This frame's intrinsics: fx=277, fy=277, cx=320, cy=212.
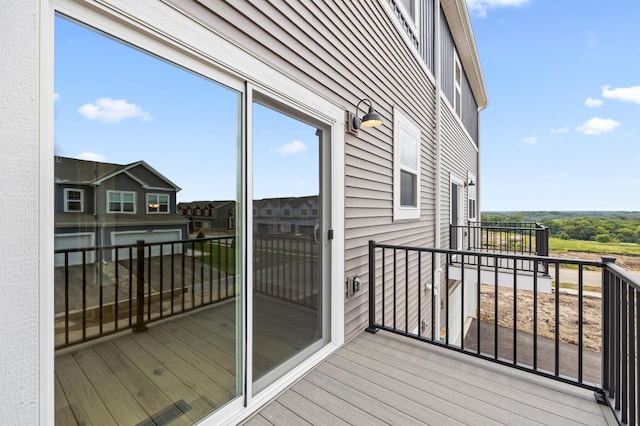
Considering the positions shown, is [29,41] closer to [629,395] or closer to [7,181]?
[7,181]

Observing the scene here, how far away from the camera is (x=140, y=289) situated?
1.39m

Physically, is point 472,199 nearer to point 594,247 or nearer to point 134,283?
point 594,247

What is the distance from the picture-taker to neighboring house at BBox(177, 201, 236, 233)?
1457 mm

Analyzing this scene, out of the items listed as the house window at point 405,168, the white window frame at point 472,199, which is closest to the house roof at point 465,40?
the white window frame at point 472,199

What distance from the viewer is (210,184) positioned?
4.96ft

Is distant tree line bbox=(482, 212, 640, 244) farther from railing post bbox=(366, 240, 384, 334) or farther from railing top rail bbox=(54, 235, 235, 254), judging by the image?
railing top rail bbox=(54, 235, 235, 254)

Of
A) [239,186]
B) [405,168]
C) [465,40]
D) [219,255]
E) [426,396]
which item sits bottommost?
[426,396]

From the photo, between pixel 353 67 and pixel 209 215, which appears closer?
pixel 209 215

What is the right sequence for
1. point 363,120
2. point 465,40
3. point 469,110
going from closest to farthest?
1. point 363,120
2. point 465,40
3. point 469,110

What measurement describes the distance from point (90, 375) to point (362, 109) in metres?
2.89

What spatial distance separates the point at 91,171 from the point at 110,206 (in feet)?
0.62

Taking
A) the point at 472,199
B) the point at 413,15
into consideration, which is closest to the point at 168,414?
the point at 413,15

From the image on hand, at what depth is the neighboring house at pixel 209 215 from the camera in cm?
146

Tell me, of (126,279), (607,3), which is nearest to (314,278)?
(126,279)
